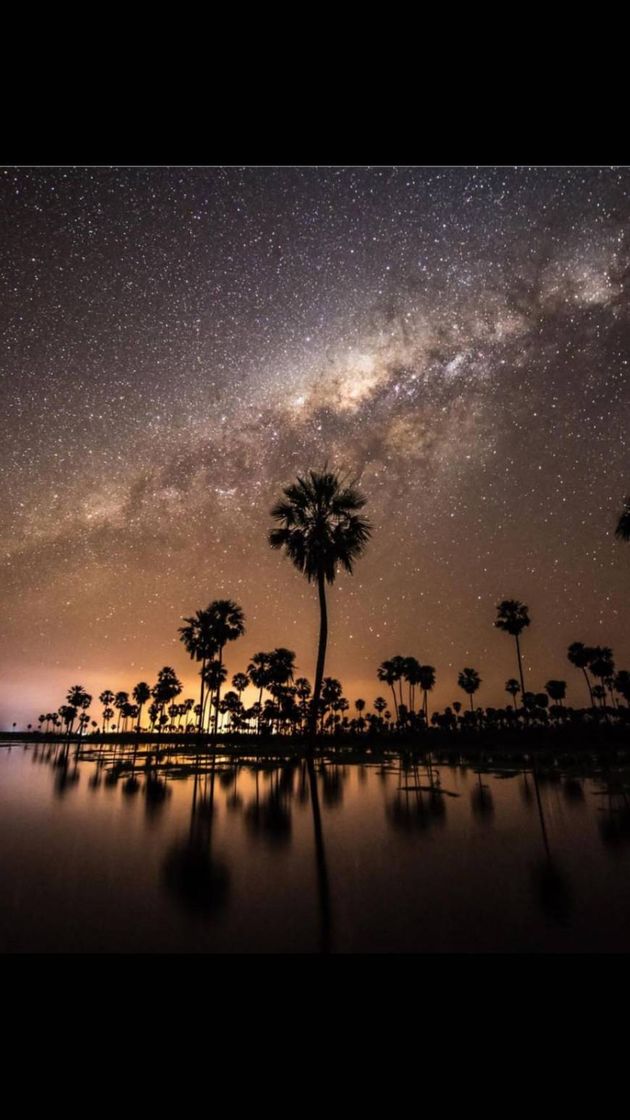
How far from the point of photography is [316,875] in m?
7.61

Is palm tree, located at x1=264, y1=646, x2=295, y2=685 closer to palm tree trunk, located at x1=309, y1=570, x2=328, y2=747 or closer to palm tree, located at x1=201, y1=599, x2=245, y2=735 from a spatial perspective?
palm tree, located at x1=201, y1=599, x2=245, y2=735

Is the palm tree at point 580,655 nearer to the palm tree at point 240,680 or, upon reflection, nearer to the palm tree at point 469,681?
the palm tree at point 469,681

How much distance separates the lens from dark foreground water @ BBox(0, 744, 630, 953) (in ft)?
17.4

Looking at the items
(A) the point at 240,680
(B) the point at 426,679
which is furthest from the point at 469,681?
(A) the point at 240,680

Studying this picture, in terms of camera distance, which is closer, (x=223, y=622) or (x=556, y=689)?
(x=223, y=622)

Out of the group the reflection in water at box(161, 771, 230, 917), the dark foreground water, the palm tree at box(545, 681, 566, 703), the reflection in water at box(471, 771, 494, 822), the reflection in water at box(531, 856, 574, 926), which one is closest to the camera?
the dark foreground water

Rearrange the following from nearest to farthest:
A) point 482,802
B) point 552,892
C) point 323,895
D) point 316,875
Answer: point 323,895 → point 552,892 → point 316,875 → point 482,802

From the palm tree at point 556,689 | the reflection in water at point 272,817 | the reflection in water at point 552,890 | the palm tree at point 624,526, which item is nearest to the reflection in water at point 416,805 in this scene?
the reflection in water at point 272,817

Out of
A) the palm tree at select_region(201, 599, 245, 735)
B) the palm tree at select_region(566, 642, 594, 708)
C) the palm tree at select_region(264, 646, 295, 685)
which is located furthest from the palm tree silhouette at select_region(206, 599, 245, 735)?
the palm tree at select_region(566, 642, 594, 708)

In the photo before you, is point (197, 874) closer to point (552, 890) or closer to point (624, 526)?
point (552, 890)
